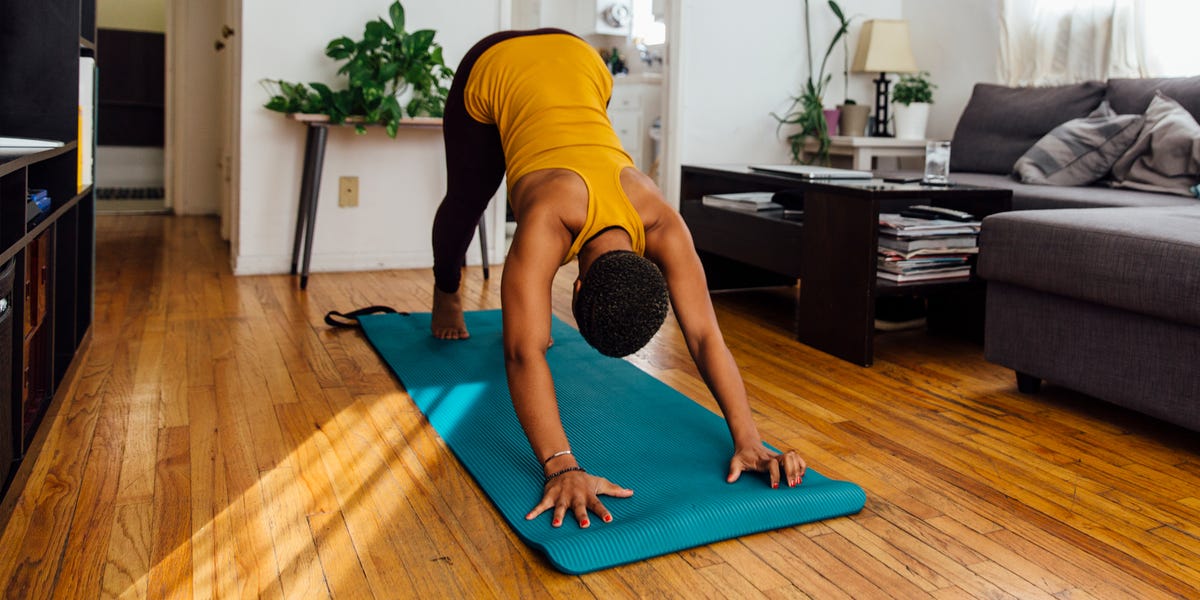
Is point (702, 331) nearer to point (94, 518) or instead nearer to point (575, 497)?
point (575, 497)

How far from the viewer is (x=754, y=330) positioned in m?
3.14

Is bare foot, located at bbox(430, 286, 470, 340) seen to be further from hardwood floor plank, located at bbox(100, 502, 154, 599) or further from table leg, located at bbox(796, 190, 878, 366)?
hardwood floor plank, located at bbox(100, 502, 154, 599)

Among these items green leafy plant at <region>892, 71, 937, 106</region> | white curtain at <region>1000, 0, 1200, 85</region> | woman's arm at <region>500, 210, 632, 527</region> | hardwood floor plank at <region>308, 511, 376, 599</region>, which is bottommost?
hardwood floor plank at <region>308, 511, 376, 599</region>

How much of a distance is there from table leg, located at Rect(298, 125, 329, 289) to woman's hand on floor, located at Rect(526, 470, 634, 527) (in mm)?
2333

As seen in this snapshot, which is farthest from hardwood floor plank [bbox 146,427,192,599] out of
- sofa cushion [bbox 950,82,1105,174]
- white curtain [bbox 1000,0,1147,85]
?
white curtain [bbox 1000,0,1147,85]

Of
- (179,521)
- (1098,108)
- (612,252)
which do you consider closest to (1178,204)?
(1098,108)

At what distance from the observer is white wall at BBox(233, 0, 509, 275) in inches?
149

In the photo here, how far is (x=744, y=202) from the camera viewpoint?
330 centimetres

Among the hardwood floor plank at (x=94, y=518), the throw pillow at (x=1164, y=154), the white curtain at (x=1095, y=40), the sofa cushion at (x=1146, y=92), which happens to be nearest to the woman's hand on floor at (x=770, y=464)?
the hardwood floor plank at (x=94, y=518)

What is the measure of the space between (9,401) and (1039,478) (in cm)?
177

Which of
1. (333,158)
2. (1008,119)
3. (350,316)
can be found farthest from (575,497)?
(1008,119)

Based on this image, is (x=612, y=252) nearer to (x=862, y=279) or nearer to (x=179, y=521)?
(x=179, y=521)

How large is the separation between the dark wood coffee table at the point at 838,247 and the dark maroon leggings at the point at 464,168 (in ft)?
3.09

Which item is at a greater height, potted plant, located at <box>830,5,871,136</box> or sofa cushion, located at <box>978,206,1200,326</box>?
potted plant, located at <box>830,5,871,136</box>
